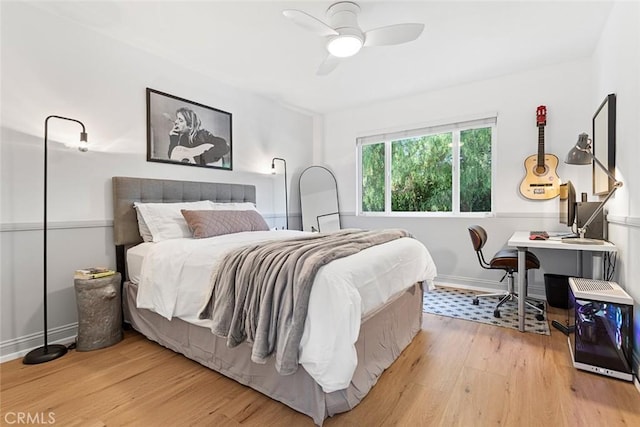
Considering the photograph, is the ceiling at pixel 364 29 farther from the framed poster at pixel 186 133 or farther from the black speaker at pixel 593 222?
the black speaker at pixel 593 222

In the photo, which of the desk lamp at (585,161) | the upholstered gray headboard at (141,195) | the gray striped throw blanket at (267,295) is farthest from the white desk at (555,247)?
the upholstered gray headboard at (141,195)

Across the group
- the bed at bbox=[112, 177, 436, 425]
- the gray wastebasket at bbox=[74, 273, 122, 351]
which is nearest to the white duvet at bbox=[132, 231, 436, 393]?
the bed at bbox=[112, 177, 436, 425]

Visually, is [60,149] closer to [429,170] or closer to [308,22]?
[308,22]

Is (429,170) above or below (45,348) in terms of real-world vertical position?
above

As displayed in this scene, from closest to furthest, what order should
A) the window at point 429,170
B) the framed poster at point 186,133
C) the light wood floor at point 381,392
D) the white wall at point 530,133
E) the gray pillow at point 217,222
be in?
1. the light wood floor at point 381,392
2. the white wall at point 530,133
3. the gray pillow at point 217,222
4. the framed poster at point 186,133
5. the window at point 429,170

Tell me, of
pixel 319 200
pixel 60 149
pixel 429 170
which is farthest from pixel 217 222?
pixel 429 170

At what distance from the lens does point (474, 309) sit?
313 cm

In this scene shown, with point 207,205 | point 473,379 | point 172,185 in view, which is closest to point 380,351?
point 473,379

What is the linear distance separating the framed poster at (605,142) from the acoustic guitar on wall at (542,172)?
444 millimetres

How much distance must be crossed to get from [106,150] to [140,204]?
546 millimetres

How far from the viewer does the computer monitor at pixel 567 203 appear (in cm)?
272

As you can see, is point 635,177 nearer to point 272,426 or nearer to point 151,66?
point 272,426

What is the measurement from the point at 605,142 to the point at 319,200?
3.31 m

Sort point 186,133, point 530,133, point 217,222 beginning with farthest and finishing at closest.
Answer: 1. point 530,133
2. point 186,133
3. point 217,222
